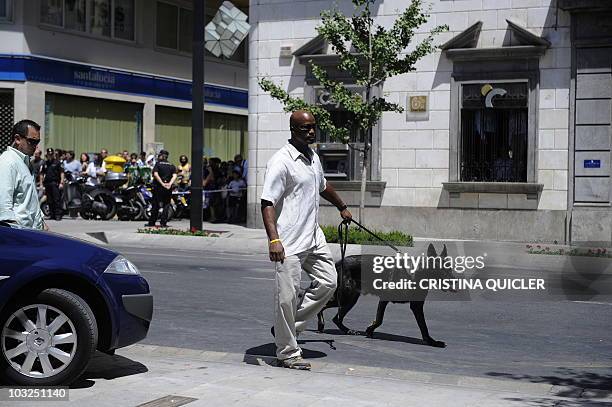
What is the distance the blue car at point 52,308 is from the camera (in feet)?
22.1

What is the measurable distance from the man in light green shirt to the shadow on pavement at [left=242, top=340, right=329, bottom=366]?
79.7 inches

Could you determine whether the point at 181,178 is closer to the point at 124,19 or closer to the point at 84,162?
the point at 84,162

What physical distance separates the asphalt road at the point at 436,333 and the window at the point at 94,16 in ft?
65.4

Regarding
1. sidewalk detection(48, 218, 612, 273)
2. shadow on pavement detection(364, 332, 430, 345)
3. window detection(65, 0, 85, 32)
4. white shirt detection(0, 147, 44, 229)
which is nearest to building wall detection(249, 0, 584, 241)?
sidewalk detection(48, 218, 612, 273)

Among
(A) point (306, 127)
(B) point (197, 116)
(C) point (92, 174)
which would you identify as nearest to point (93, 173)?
(C) point (92, 174)

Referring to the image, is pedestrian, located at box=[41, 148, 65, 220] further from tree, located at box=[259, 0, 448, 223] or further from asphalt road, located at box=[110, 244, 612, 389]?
asphalt road, located at box=[110, 244, 612, 389]

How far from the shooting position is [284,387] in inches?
278

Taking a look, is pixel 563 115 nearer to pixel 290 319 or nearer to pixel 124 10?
pixel 290 319

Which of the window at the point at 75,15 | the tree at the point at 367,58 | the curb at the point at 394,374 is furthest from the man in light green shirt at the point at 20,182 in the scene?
the window at the point at 75,15

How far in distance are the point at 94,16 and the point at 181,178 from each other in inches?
345

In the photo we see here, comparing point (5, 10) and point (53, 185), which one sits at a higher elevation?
point (5, 10)

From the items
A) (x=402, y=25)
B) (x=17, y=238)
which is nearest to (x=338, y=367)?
(x=17, y=238)

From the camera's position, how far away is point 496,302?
1216cm

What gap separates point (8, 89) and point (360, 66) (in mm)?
14044
